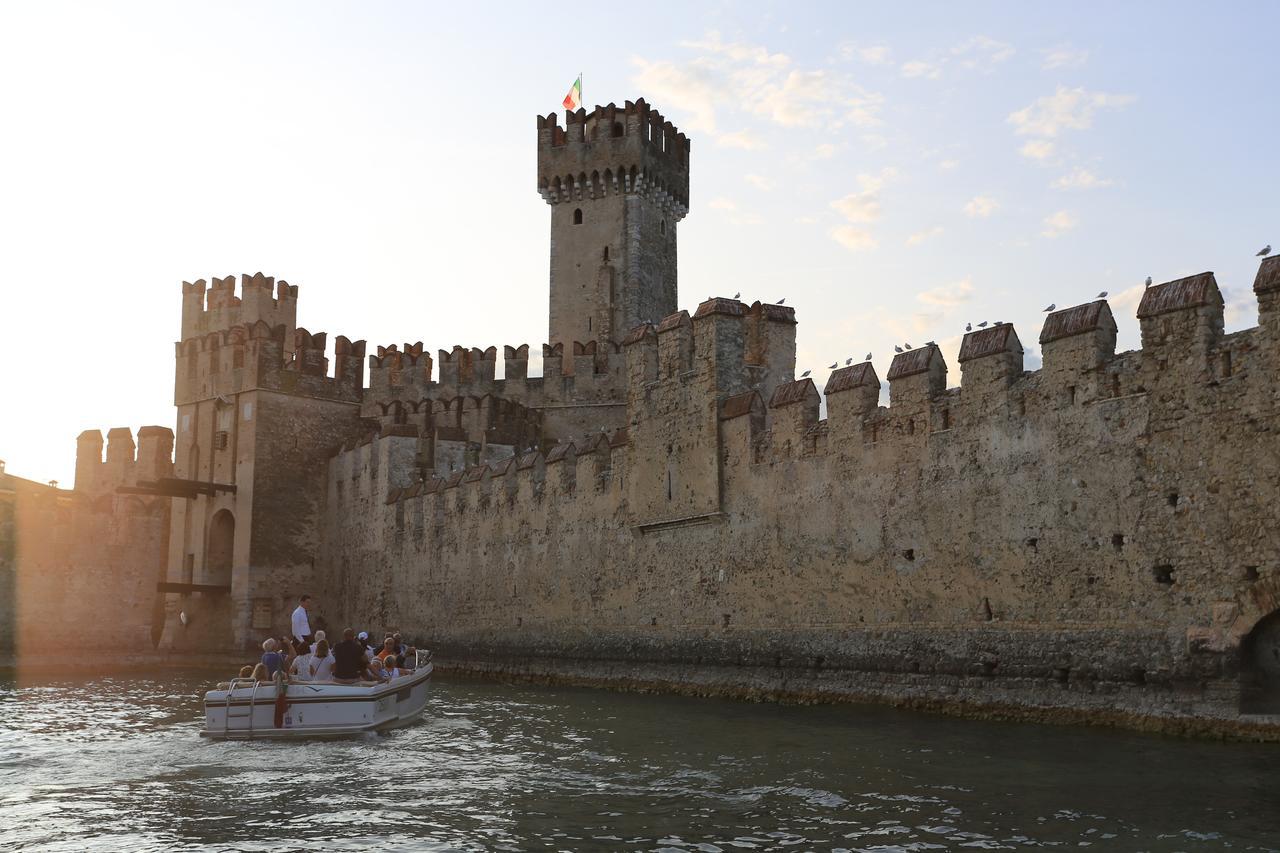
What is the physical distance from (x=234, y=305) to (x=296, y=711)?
88.2 feet

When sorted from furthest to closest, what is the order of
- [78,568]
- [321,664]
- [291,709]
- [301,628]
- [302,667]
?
[78,568]
[301,628]
[302,667]
[321,664]
[291,709]

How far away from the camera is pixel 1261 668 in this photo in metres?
13.1

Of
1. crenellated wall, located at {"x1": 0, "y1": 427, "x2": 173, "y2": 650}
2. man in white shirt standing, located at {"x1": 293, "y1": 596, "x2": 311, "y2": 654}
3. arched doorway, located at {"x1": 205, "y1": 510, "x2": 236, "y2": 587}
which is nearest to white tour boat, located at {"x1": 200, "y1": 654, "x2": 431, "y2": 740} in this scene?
man in white shirt standing, located at {"x1": 293, "y1": 596, "x2": 311, "y2": 654}

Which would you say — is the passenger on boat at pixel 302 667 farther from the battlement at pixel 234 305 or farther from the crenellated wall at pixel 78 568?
the battlement at pixel 234 305

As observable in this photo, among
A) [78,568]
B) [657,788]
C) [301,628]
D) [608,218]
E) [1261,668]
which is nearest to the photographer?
[657,788]

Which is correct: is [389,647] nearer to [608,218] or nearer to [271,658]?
[271,658]

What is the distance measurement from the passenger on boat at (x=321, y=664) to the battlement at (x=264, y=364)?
1977cm

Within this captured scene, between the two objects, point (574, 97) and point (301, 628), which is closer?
point (301, 628)

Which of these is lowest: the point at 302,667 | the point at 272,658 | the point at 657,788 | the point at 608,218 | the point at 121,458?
the point at 657,788

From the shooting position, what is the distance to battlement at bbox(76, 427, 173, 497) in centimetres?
3862

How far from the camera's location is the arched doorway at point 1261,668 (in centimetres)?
1301

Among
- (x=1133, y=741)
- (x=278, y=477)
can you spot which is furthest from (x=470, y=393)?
(x=1133, y=741)

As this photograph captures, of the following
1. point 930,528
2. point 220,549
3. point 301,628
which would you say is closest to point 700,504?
point 930,528

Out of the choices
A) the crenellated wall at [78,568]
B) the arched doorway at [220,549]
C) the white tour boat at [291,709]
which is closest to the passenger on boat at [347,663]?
the white tour boat at [291,709]
